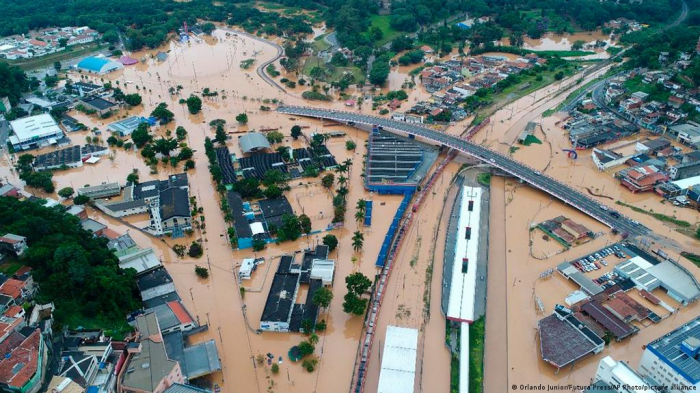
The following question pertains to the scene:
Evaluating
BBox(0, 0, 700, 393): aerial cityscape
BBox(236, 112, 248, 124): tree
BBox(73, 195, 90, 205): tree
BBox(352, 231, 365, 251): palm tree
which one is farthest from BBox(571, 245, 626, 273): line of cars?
BBox(73, 195, 90, 205): tree

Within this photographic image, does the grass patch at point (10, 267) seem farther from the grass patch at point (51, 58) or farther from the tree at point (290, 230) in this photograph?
the grass patch at point (51, 58)

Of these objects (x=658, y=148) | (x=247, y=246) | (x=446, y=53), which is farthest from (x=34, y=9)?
(x=658, y=148)

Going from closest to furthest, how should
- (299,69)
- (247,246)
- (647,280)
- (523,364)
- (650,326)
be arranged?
(523,364) → (650,326) → (647,280) → (247,246) → (299,69)

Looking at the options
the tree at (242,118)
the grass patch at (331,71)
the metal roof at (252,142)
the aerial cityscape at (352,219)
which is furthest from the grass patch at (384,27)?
the metal roof at (252,142)

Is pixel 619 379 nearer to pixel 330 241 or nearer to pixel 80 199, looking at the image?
pixel 330 241

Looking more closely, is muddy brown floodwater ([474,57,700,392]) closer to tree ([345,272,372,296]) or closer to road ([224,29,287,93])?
tree ([345,272,372,296])

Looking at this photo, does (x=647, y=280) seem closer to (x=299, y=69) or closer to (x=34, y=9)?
(x=299, y=69)
